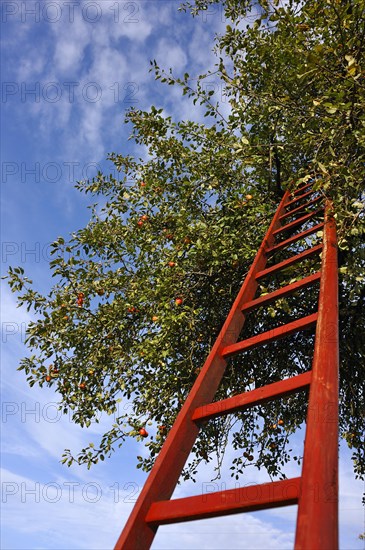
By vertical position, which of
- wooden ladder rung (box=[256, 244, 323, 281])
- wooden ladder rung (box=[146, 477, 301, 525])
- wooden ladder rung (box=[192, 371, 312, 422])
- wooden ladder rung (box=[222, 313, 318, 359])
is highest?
wooden ladder rung (box=[256, 244, 323, 281])

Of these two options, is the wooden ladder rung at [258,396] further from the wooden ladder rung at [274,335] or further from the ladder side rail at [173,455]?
the wooden ladder rung at [274,335]

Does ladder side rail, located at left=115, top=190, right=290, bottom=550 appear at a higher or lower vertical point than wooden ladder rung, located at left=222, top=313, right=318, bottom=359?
lower

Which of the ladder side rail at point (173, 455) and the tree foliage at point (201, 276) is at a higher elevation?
the tree foliage at point (201, 276)

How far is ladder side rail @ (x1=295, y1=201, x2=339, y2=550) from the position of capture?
1.42 meters

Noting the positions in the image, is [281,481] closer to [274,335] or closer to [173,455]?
[173,455]

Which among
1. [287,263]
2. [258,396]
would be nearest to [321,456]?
[258,396]

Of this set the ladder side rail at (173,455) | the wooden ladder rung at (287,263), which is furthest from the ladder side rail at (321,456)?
the wooden ladder rung at (287,263)

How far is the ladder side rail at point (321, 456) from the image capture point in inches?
55.9

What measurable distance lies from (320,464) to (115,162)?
23.7ft

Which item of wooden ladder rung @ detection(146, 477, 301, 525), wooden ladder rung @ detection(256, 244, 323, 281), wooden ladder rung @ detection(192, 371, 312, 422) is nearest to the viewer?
wooden ladder rung @ detection(146, 477, 301, 525)

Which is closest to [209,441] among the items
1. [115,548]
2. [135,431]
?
[135,431]

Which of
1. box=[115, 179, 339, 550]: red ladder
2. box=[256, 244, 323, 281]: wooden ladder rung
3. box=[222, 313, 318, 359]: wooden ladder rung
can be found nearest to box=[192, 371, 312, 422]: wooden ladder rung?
box=[115, 179, 339, 550]: red ladder

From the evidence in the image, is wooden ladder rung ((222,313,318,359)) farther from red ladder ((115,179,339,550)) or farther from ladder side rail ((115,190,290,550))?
ladder side rail ((115,190,290,550))

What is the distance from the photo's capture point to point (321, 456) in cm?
167
